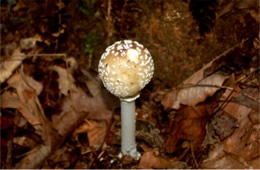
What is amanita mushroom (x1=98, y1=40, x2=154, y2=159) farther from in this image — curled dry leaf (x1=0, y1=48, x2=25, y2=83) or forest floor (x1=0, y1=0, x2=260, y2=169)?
curled dry leaf (x1=0, y1=48, x2=25, y2=83)

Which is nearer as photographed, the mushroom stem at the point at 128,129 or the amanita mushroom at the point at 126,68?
the amanita mushroom at the point at 126,68

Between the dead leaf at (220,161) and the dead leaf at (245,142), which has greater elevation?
the dead leaf at (245,142)

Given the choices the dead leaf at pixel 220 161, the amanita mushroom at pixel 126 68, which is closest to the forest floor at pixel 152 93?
the dead leaf at pixel 220 161

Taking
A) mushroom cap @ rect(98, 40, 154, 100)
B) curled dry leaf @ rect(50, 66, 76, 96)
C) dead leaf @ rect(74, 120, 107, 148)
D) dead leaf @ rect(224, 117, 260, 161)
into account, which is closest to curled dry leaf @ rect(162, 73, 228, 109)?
dead leaf @ rect(224, 117, 260, 161)

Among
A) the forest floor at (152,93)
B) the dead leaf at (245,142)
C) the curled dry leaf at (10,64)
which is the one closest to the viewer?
the dead leaf at (245,142)

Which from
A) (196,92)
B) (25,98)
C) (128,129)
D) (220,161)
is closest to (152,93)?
(196,92)

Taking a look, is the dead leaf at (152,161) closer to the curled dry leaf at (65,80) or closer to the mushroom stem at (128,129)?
the mushroom stem at (128,129)
